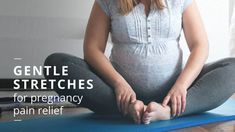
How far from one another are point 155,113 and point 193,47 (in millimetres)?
186

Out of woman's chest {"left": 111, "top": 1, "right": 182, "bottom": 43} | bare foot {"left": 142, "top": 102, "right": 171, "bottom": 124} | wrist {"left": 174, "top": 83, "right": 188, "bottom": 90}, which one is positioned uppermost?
woman's chest {"left": 111, "top": 1, "right": 182, "bottom": 43}

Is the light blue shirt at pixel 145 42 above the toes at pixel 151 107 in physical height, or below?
above

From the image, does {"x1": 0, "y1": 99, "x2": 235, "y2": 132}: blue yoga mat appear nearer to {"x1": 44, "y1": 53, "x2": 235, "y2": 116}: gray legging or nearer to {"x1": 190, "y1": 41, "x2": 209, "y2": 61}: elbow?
{"x1": 44, "y1": 53, "x2": 235, "y2": 116}: gray legging

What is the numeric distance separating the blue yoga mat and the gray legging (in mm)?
22

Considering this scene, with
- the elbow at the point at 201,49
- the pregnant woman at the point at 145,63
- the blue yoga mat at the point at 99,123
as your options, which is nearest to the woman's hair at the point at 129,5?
the pregnant woman at the point at 145,63

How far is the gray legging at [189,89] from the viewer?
2.24ft

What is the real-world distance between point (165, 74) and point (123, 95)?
11 centimetres

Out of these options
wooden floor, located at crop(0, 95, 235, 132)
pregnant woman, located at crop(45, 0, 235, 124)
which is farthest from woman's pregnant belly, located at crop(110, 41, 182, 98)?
wooden floor, located at crop(0, 95, 235, 132)

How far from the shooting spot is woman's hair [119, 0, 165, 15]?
0.70 m

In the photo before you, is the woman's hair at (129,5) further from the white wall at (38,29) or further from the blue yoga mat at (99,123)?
the blue yoga mat at (99,123)

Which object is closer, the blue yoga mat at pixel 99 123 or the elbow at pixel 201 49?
the blue yoga mat at pixel 99 123

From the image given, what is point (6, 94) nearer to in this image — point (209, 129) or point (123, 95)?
point (123, 95)

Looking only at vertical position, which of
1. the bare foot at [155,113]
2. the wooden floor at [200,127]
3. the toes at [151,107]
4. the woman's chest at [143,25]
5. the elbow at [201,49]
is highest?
the woman's chest at [143,25]

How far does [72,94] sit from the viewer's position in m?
0.68
